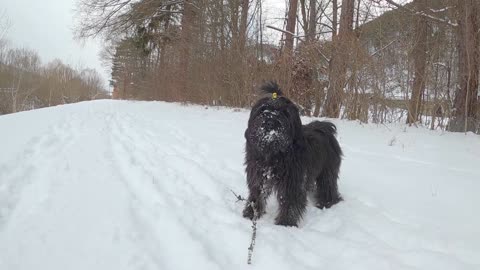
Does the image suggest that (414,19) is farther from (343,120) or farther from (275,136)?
(275,136)

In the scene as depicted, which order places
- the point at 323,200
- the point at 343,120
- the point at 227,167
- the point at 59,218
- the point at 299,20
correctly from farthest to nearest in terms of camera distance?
the point at 299,20 → the point at 343,120 → the point at 227,167 → the point at 323,200 → the point at 59,218

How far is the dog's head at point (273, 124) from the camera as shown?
2836mm

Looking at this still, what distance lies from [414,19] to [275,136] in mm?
6453

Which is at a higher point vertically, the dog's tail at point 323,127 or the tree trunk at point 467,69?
the tree trunk at point 467,69

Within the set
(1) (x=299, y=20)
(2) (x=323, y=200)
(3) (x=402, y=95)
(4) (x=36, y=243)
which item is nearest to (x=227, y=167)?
(2) (x=323, y=200)

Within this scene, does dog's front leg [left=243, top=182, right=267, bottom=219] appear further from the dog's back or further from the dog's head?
the dog's back

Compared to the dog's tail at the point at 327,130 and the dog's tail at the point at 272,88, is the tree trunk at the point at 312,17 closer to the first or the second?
the dog's tail at the point at 327,130

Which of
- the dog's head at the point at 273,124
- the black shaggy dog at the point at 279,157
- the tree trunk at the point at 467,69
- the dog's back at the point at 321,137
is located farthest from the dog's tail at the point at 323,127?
the tree trunk at the point at 467,69

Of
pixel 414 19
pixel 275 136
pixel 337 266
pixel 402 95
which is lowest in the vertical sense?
pixel 337 266

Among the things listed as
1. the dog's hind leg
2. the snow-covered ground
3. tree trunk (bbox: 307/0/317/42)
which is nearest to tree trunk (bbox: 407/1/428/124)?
the snow-covered ground

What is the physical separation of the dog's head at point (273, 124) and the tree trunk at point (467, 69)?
5.47m

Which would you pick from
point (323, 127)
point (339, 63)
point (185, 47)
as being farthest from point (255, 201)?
point (185, 47)

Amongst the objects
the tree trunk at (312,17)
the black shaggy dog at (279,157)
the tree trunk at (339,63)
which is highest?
the tree trunk at (312,17)

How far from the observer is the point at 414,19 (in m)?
7.48
